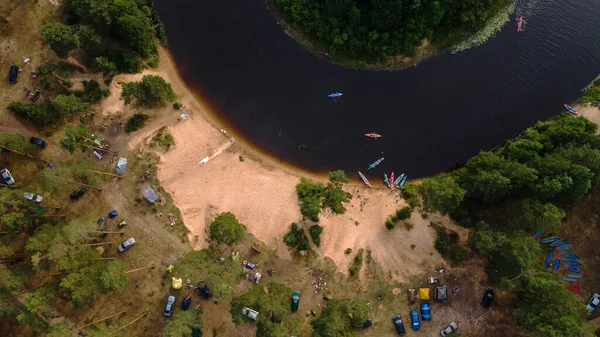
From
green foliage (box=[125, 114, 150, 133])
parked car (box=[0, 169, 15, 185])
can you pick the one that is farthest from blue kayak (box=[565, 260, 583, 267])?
parked car (box=[0, 169, 15, 185])

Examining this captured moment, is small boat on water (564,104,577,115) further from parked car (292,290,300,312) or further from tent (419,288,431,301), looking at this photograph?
parked car (292,290,300,312)

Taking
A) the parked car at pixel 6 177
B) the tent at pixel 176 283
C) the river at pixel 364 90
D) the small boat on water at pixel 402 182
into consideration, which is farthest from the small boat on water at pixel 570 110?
the parked car at pixel 6 177

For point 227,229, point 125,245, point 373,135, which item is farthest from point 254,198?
point 373,135

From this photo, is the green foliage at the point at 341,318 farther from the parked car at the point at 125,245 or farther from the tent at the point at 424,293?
the parked car at the point at 125,245

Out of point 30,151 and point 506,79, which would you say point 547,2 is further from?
point 30,151

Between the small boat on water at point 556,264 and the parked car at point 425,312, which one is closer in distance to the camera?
the parked car at point 425,312
